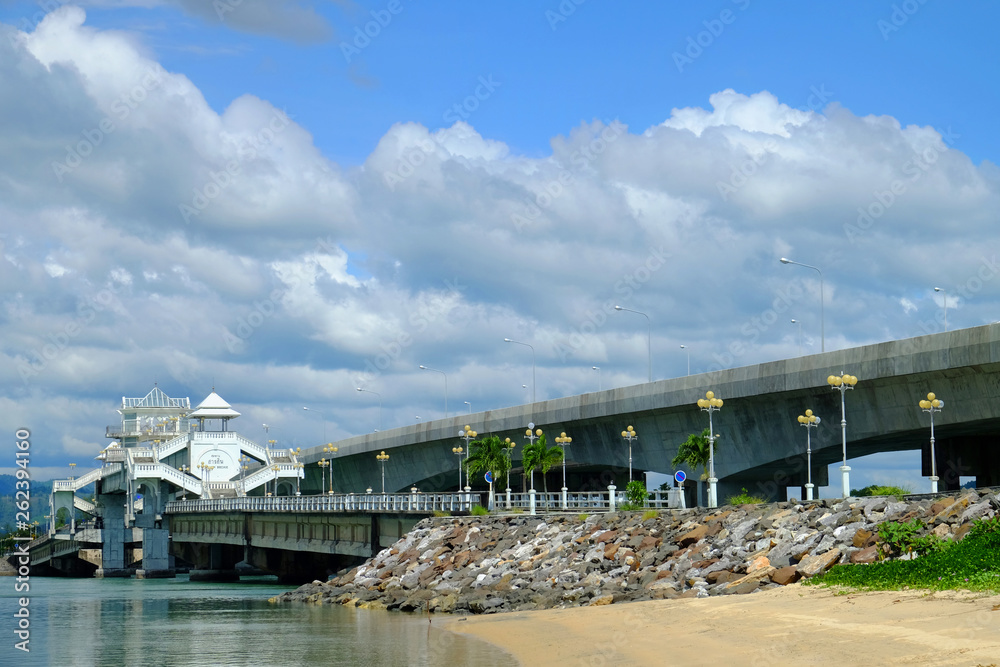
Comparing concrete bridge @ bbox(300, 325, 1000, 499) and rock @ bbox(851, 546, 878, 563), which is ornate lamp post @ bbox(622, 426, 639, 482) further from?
rock @ bbox(851, 546, 878, 563)

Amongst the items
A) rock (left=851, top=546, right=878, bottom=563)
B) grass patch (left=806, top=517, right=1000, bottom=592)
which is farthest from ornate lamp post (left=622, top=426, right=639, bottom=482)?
grass patch (left=806, top=517, right=1000, bottom=592)

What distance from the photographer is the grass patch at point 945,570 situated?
954 inches

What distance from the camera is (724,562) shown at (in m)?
35.4

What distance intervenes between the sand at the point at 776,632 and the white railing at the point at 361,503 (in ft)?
88.3

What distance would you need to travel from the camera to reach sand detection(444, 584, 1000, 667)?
19822 millimetres

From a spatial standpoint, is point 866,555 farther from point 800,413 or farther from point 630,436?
point 630,436

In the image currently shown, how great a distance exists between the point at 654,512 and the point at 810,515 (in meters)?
9.21

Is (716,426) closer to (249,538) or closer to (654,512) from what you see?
(654,512)

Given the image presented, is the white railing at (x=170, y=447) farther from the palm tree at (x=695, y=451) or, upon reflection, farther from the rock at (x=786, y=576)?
the rock at (x=786, y=576)

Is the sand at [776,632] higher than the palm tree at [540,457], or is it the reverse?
the palm tree at [540,457]

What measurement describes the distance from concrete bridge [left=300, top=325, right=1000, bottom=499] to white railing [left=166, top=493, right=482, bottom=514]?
989 centimetres

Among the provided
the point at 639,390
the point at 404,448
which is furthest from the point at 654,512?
the point at 404,448

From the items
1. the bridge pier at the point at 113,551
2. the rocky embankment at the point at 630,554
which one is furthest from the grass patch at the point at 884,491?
the bridge pier at the point at 113,551

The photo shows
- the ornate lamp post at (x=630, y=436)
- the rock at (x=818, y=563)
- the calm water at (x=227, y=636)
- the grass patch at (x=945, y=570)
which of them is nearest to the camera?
the grass patch at (x=945, y=570)
